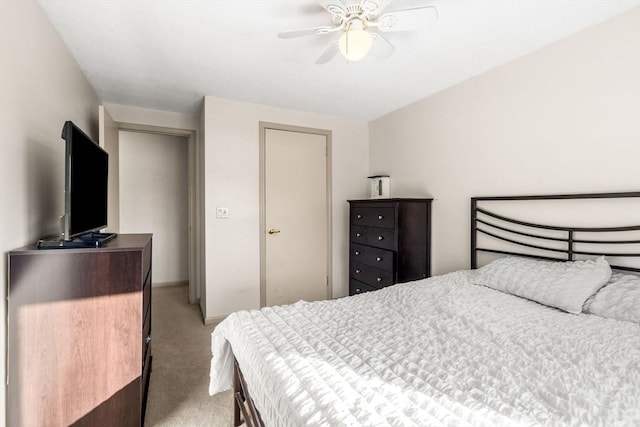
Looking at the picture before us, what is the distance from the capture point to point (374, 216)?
298cm

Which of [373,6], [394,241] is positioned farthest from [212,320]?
[373,6]

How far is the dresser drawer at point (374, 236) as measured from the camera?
9.09 ft

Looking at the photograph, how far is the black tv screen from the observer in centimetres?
138

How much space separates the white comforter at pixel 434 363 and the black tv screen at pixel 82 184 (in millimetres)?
909

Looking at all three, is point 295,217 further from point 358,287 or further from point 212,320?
point 212,320

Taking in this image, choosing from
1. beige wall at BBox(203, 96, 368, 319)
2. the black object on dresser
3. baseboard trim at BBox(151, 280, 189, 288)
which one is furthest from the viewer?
baseboard trim at BBox(151, 280, 189, 288)

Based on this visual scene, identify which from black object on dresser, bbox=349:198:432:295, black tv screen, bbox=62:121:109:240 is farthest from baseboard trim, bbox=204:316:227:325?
black object on dresser, bbox=349:198:432:295

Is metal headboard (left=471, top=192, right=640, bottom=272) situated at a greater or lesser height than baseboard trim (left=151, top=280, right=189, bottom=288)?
greater

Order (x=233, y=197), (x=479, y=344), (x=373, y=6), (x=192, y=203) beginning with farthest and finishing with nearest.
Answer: (x=192, y=203), (x=233, y=197), (x=373, y=6), (x=479, y=344)

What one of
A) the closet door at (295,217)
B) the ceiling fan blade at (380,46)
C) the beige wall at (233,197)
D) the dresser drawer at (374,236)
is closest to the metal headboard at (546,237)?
the dresser drawer at (374,236)

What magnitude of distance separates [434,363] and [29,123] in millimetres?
2116

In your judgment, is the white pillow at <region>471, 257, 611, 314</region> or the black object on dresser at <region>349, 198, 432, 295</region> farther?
the black object on dresser at <region>349, 198, 432, 295</region>

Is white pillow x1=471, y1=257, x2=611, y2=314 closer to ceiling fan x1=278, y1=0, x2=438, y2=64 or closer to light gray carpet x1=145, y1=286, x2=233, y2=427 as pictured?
ceiling fan x1=278, y1=0, x2=438, y2=64

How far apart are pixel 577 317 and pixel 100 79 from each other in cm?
367
